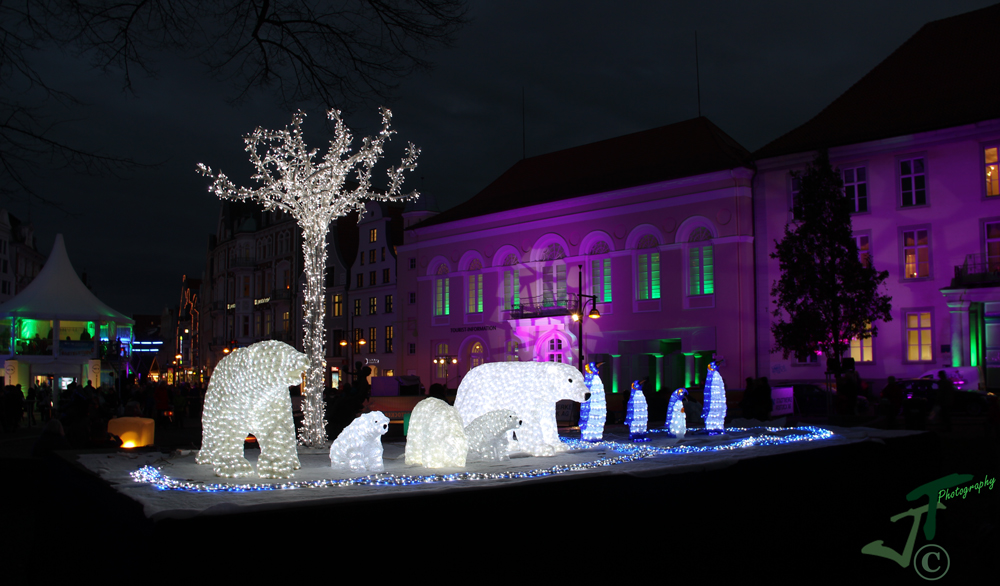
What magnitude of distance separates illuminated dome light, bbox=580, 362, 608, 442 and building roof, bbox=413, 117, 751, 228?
21.0 metres

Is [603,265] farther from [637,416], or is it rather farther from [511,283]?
[637,416]

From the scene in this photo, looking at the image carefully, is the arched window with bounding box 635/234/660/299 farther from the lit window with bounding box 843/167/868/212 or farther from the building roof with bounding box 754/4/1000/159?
the lit window with bounding box 843/167/868/212

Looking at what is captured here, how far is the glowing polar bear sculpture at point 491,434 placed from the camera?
8.91 meters

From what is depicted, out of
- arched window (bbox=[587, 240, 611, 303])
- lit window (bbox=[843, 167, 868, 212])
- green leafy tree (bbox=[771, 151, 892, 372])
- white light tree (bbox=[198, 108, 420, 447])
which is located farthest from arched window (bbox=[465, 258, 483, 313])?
white light tree (bbox=[198, 108, 420, 447])

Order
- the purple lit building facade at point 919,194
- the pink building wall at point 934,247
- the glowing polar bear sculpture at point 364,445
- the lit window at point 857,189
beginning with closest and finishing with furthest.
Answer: the glowing polar bear sculpture at point 364,445, the pink building wall at point 934,247, the purple lit building facade at point 919,194, the lit window at point 857,189

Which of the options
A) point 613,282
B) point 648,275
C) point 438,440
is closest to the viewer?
point 438,440

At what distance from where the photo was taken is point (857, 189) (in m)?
28.6

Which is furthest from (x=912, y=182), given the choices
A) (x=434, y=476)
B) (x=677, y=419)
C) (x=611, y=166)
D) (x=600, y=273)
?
(x=434, y=476)

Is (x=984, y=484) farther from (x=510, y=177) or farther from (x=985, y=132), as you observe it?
(x=510, y=177)

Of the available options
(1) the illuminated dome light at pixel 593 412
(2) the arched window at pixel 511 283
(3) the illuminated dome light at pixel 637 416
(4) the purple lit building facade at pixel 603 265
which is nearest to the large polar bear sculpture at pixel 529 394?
(1) the illuminated dome light at pixel 593 412

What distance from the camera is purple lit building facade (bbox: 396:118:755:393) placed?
101 ft

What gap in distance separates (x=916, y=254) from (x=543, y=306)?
1522 cm

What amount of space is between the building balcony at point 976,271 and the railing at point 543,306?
1486cm

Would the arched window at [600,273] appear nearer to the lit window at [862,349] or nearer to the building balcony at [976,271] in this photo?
the lit window at [862,349]
